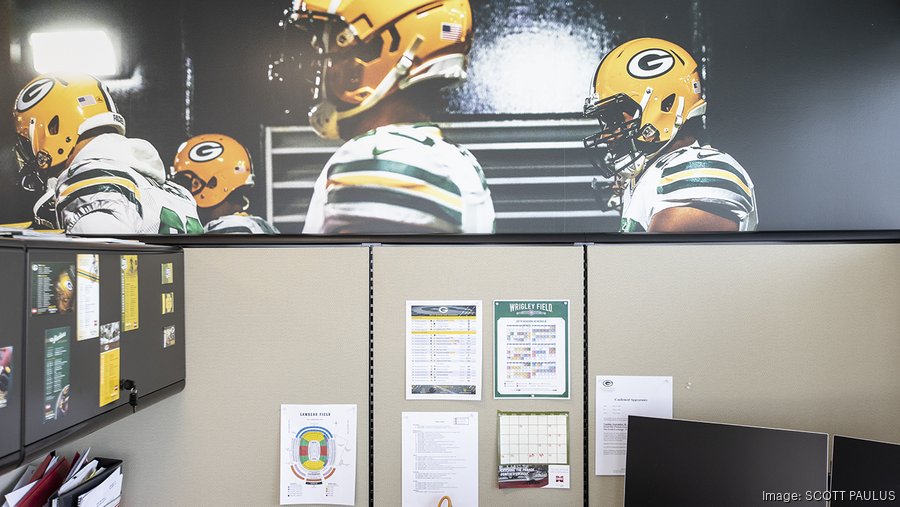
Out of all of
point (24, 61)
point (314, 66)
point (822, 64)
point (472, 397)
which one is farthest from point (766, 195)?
point (24, 61)

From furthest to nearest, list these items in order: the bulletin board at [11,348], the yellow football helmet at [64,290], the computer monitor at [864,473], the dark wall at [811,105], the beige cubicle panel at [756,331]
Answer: the dark wall at [811,105] → the beige cubicle panel at [756,331] → the computer monitor at [864,473] → the yellow football helmet at [64,290] → the bulletin board at [11,348]

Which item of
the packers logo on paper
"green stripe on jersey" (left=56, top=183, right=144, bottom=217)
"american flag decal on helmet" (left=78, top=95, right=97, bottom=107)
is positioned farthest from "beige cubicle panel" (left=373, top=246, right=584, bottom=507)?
"american flag decal on helmet" (left=78, top=95, right=97, bottom=107)

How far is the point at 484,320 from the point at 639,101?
0.72 m

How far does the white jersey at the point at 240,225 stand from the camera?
149cm

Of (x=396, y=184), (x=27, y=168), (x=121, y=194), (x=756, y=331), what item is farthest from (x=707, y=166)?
(x=27, y=168)

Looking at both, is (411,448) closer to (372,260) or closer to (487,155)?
(372,260)

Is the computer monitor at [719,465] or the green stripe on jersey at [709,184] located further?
the green stripe on jersey at [709,184]

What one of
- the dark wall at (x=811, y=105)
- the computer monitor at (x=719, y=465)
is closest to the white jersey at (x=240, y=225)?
the computer monitor at (x=719, y=465)

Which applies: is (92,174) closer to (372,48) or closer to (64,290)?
(64,290)

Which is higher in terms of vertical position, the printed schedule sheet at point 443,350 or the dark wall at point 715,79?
the dark wall at point 715,79

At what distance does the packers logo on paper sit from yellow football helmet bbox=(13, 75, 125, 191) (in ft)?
3.34

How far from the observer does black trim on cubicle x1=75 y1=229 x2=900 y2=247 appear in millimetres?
1403

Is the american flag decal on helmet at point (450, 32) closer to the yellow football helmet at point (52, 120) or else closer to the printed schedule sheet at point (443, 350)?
the printed schedule sheet at point (443, 350)

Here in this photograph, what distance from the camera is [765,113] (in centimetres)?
147
